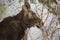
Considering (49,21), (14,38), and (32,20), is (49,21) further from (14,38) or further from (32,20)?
(14,38)

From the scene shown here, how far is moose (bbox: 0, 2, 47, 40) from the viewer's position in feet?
5.57

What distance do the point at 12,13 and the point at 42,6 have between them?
0.29 metres

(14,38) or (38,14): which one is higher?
(38,14)

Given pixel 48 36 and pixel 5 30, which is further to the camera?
pixel 48 36

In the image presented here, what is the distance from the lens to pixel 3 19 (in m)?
1.69

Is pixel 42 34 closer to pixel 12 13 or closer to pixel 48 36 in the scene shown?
pixel 48 36

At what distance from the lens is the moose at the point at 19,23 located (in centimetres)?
170

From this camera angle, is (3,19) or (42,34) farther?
(42,34)

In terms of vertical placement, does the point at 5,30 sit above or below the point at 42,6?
below

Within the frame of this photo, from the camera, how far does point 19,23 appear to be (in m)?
1.75

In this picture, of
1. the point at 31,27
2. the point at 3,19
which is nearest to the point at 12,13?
the point at 3,19

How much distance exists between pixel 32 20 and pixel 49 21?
0.18 m

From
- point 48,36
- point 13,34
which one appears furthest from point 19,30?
point 48,36

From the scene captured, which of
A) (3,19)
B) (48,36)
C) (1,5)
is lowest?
(48,36)
